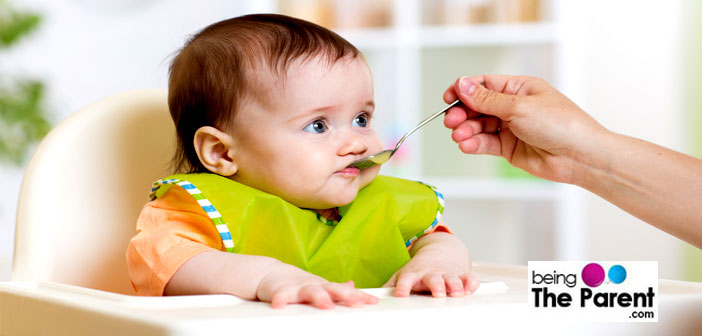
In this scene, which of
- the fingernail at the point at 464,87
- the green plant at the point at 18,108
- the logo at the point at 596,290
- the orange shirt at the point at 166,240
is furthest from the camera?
the green plant at the point at 18,108

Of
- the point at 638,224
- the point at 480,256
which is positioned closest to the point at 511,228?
the point at 480,256

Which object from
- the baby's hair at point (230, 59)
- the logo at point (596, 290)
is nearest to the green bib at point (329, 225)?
the baby's hair at point (230, 59)

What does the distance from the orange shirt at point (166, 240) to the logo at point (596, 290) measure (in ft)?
1.16

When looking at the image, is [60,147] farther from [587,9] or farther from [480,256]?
[587,9]

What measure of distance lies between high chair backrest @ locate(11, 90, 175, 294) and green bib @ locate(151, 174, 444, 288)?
0.18 metres

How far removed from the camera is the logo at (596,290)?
693 millimetres

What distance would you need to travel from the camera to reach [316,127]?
98 cm

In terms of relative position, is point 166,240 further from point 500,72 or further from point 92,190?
point 500,72

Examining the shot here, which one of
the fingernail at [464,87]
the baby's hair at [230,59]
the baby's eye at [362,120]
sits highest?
the baby's hair at [230,59]

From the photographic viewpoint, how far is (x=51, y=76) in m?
3.21

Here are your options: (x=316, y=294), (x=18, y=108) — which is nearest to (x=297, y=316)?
(x=316, y=294)

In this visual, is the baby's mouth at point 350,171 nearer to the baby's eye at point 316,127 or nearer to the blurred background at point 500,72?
the baby's eye at point 316,127

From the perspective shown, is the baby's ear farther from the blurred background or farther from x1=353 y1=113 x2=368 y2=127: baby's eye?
the blurred background

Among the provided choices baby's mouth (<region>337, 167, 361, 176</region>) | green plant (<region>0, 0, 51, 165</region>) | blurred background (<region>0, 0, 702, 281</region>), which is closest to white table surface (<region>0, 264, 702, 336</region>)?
baby's mouth (<region>337, 167, 361, 176</region>)
